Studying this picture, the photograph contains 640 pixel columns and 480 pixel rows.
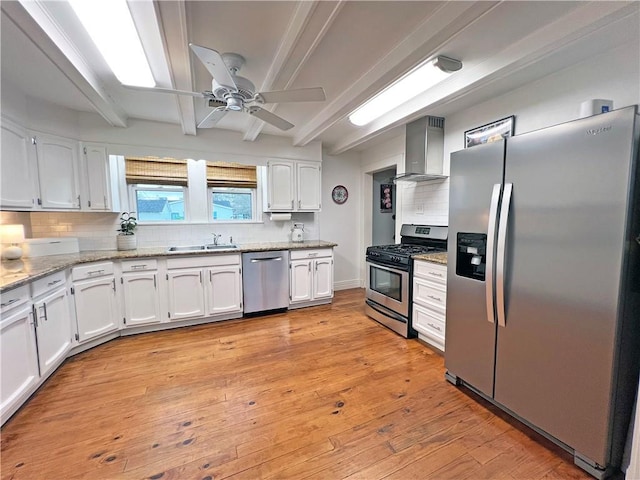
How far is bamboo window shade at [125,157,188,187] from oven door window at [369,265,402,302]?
9.33 ft

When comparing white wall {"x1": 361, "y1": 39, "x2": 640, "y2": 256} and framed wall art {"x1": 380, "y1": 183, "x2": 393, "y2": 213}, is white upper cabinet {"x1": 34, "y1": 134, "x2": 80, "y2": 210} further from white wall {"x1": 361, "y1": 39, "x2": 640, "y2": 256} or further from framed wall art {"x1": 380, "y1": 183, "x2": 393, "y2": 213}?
framed wall art {"x1": 380, "y1": 183, "x2": 393, "y2": 213}

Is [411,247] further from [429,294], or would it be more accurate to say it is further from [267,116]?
[267,116]

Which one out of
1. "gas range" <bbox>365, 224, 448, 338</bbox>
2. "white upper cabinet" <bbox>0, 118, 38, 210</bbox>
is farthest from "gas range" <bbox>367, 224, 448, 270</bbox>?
"white upper cabinet" <bbox>0, 118, 38, 210</bbox>

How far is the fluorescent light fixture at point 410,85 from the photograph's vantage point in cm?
207

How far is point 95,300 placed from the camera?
281 centimetres

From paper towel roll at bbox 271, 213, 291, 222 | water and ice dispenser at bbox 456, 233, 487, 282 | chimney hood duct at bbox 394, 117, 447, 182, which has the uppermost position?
chimney hood duct at bbox 394, 117, 447, 182

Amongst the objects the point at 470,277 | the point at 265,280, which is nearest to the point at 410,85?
the point at 470,277

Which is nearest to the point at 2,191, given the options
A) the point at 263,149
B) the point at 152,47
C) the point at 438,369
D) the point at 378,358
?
the point at 152,47

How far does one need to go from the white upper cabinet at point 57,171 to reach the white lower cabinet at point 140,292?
0.89 meters

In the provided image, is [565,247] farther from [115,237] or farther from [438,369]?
[115,237]

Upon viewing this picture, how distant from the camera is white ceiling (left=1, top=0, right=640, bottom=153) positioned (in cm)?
156

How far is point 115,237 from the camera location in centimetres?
345

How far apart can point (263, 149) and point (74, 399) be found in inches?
132

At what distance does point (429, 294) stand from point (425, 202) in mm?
1389
